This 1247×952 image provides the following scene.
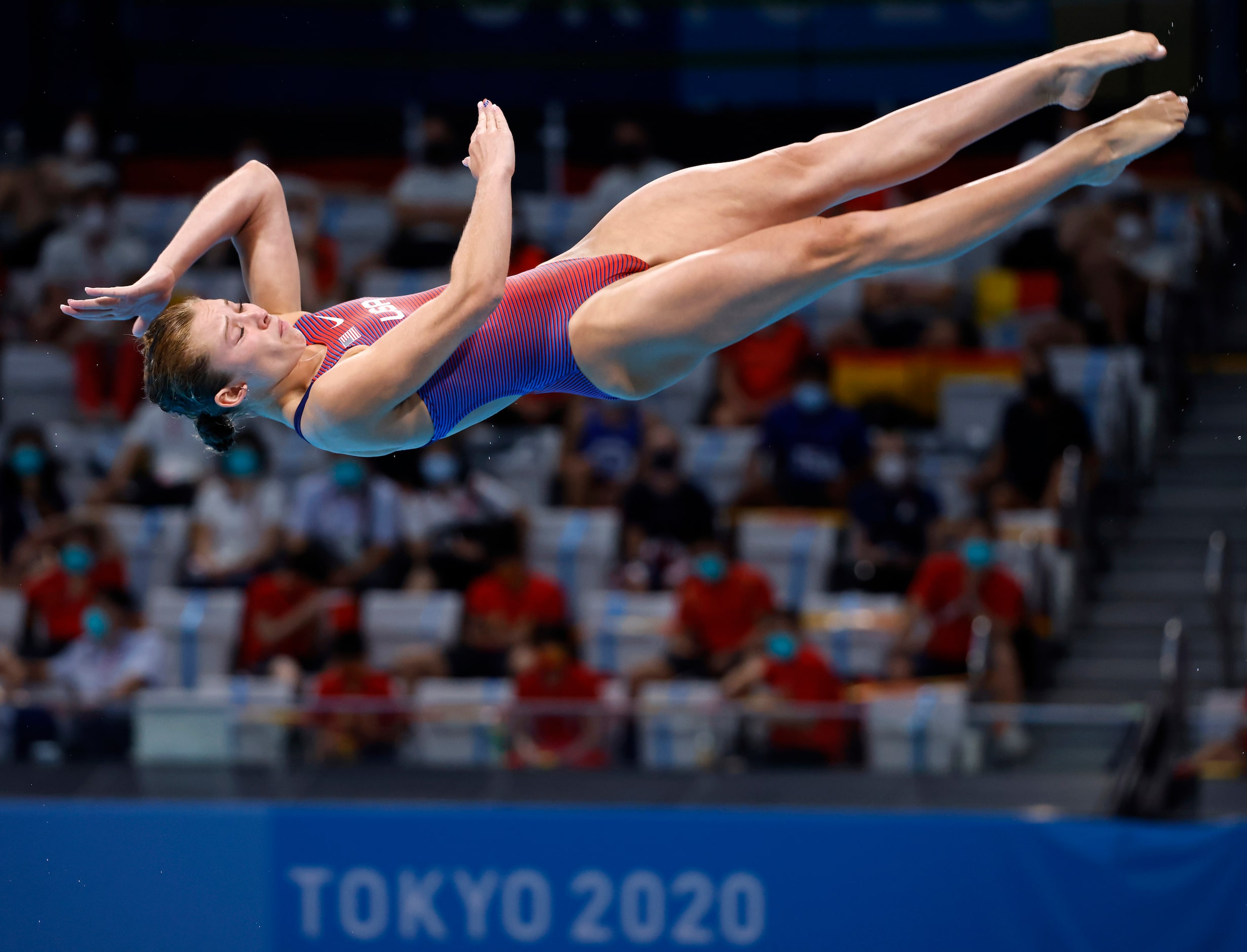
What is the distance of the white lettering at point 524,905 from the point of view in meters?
7.42

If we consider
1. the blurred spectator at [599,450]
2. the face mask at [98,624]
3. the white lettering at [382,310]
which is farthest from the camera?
the blurred spectator at [599,450]

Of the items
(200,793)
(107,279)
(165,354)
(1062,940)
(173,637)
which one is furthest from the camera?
(107,279)

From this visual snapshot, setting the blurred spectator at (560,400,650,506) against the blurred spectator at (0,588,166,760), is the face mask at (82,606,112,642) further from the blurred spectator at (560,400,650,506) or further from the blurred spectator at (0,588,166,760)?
the blurred spectator at (560,400,650,506)

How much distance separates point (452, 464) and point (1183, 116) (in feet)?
20.4

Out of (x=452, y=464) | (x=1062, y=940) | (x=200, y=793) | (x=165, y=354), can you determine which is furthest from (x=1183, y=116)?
(x=452, y=464)

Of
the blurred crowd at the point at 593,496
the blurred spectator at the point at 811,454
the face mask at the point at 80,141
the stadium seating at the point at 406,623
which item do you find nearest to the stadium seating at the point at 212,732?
the blurred crowd at the point at 593,496

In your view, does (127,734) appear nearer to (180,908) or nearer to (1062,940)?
(180,908)

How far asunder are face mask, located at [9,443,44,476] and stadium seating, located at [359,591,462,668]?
112 inches

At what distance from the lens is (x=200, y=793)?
25.2ft

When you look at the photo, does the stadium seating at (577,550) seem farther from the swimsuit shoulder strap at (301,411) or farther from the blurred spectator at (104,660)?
the swimsuit shoulder strap at (301,411)

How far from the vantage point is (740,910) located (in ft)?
24.1

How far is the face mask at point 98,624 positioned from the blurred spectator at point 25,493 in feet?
5.34

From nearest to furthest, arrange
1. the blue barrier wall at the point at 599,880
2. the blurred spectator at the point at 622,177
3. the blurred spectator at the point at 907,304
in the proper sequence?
the blue barrier wall at the point at 599,880, the blurred spectator at the point at 907,304, the blurred spectator at the point at 622,177

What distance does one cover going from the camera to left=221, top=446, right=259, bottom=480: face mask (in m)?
Result: 10.4
